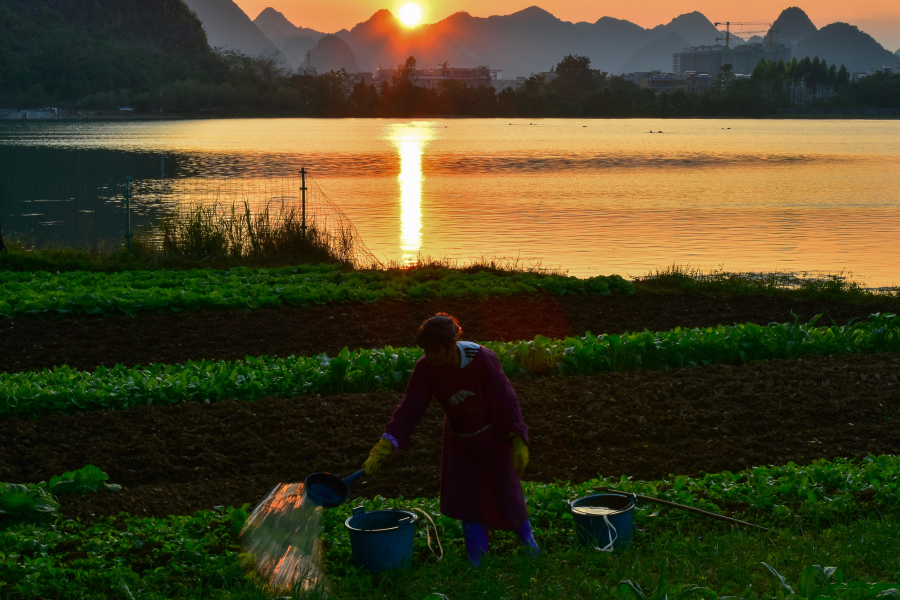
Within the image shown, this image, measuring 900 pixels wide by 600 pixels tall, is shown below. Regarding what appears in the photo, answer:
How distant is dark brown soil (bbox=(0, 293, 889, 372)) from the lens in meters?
10.5

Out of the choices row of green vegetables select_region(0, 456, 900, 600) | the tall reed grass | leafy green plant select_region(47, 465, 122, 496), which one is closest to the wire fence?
the tall reed grass

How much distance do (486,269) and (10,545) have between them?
12026 millimetres

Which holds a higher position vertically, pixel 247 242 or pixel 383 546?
pixel 247 242

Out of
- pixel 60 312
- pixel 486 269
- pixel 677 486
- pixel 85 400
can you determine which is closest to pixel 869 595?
pixel 677 486

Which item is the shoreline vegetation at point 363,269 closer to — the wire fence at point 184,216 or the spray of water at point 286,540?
the wire fence at point 184,216

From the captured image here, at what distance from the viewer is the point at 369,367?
8.84m

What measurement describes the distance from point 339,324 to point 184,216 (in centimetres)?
872

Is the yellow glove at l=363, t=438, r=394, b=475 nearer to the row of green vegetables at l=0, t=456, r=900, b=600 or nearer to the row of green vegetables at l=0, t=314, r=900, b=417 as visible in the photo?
the row of green vegetables at l=0, t=456, r=900, b=600

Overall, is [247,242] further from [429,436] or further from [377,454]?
[377,454]

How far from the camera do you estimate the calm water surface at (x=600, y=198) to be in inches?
874

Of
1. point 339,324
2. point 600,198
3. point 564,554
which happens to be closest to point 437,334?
point 564,554

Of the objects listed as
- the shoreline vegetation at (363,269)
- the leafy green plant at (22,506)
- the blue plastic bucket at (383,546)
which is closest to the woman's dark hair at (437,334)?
the blue plastic bucket at (383,546)

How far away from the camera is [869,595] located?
3859 millimetres

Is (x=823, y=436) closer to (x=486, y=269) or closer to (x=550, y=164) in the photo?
(x=486, y=269)
